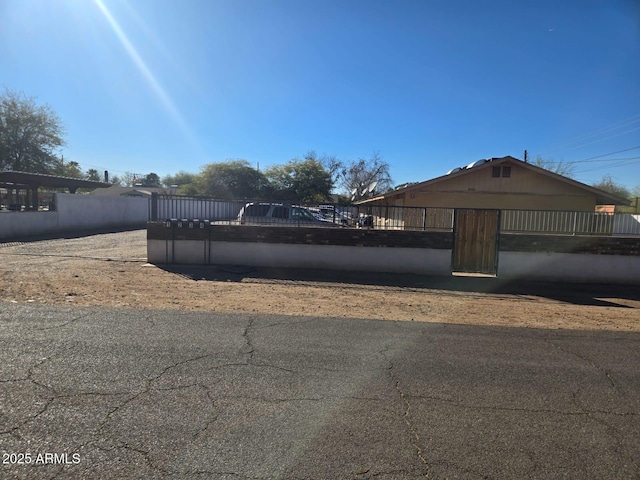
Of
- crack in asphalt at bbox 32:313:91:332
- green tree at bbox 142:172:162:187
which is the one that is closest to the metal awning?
crack in asphalt at bbox 32:313:91:332

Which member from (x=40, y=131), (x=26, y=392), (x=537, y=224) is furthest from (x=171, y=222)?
(x=40, y=131)

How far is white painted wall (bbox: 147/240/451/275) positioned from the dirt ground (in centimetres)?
43

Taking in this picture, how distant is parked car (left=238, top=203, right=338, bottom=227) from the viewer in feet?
41.5

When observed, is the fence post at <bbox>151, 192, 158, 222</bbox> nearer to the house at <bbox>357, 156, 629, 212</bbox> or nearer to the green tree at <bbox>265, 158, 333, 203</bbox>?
the house at <bbox>357, 156, 629, 212</bbox>

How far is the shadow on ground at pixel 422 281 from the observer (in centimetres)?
1032

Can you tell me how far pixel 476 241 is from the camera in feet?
39.3

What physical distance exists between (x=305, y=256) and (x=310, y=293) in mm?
3307

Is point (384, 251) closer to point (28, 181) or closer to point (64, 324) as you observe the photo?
→ point (64, 324)

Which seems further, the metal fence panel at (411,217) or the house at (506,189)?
the house at (506,189)

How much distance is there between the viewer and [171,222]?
1236 cm

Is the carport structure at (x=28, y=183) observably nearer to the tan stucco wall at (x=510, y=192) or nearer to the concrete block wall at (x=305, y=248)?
the concrete block wall at (x=305, y=248)

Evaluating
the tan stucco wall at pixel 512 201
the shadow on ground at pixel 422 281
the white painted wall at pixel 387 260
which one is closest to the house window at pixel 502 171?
the tan stucco wall at pixel 512 201

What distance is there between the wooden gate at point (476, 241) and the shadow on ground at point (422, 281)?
0.44 m

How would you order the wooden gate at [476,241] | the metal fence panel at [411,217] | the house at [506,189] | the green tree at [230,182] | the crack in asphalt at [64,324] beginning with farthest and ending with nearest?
the green tree at [230,182]
the house at [506,189]
the metal fence panel at [411,217]
the wooden gate at [476,241]
the crack in asphalt at [64,324]
